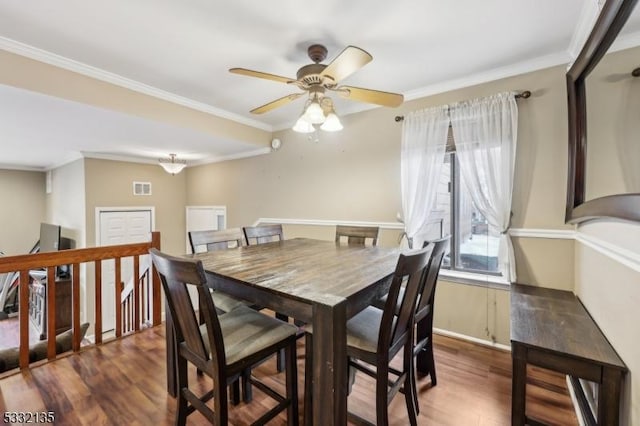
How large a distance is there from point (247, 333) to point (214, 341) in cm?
28

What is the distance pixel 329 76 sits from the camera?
1.73 m

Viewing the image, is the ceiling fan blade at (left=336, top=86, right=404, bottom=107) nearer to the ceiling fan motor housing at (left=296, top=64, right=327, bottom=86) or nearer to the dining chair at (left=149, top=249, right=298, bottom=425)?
the ceiling fan motor housing at (left=296, top=64, right=327, bottom=86)

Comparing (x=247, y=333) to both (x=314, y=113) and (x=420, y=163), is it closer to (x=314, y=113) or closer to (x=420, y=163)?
(x=314, y=113)

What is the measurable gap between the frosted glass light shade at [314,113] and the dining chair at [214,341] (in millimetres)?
1204

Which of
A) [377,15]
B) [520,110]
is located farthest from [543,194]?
[377,15]

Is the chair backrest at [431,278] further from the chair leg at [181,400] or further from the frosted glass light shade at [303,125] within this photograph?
the chair leg at [181,400]

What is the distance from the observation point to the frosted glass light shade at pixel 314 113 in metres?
1.80

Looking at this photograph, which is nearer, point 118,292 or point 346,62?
point 346,62

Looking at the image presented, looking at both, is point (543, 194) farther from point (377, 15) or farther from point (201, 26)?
point (201, 26)

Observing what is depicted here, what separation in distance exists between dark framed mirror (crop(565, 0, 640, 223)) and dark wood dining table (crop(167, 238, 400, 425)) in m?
1.28

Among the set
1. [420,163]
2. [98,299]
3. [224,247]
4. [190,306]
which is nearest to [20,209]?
[98,299]

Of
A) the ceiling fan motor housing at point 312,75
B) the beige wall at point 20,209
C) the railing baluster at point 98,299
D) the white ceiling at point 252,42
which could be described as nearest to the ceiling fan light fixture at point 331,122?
the ceiling fan motor housing at point 312,75

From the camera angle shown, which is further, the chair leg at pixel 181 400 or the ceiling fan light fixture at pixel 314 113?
the ceiling fan light fixture at pixel 314 113

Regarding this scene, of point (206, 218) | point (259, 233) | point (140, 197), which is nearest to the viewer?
point (259, 233)
